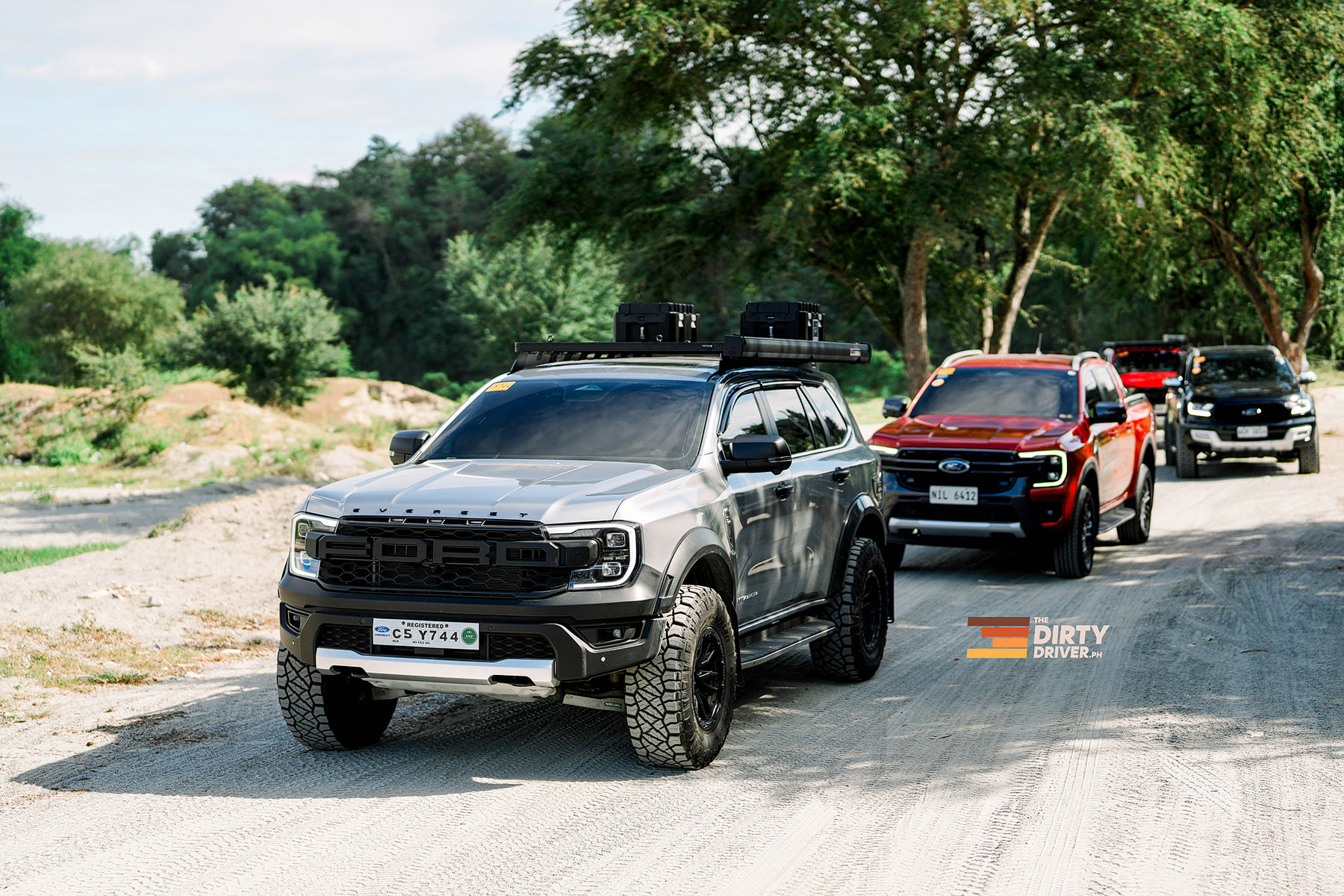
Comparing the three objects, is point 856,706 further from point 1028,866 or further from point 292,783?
point 292,783

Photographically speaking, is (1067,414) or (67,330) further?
(67,330)

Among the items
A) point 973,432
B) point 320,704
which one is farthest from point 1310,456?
point 320,704

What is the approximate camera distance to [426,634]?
17.7 ft

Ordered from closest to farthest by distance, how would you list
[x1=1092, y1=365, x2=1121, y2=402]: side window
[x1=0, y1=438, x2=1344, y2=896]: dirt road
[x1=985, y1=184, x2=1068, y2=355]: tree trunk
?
1. [x1=0, y1=438, x2=1344, y2=896]: dirt road
2. [x1=1092, y1=365, x2=1121, y2=402]: side window
3. [x1=985, y1=184, x2=1068, y2=355]: tree trunk

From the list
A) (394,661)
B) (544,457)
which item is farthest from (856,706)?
(394,661)

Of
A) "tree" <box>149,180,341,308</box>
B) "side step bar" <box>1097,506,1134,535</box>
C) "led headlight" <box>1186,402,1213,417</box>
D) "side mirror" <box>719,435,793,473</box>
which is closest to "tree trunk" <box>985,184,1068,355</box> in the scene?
"led headlight" <box>1186,402,1213,417</box>

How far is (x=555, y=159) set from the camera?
2619 cm

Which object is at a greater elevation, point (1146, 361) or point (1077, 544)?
point (1146, 361)

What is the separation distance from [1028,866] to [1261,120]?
21931mm

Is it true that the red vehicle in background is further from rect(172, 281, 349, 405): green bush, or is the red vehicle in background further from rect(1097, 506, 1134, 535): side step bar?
rect(172, 281, 349, 405): green bush

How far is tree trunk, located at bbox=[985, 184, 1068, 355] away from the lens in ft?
83.4

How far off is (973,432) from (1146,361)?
66.6 feet

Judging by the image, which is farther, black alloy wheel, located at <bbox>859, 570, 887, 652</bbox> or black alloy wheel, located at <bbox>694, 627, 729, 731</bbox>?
black alloy wheel, located at <bbox>859, 570, 887, 652</bbox>

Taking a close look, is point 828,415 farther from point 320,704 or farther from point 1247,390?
point 1247,390
